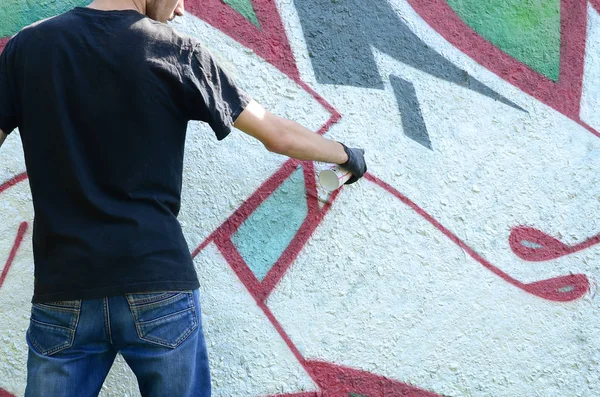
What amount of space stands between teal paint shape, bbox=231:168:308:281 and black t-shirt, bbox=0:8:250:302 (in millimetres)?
810

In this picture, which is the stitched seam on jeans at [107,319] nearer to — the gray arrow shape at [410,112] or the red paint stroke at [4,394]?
the red paint stroke at [4,394]

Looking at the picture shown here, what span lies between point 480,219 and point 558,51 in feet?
2.52

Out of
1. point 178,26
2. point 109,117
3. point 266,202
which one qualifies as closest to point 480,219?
point 266,202

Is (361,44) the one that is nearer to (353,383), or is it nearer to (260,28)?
(260,28)

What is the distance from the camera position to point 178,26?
2.44 meters

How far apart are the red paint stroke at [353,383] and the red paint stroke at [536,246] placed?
0.66 m

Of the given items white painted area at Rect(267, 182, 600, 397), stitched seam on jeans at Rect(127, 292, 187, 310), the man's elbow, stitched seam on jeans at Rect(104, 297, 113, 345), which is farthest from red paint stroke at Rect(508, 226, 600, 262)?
stitched seam on jeans at Rect(104, 297, 113, 345)

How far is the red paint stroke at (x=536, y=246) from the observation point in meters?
2.54

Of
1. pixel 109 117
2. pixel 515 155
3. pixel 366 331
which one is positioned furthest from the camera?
pixel 515 155

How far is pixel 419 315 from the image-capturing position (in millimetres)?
2459

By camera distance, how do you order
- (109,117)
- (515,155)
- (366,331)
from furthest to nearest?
(515,155)
(366,331)
(109,117)

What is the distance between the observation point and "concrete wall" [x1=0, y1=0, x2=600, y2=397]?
2.40 metres

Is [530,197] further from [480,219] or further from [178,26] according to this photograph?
[178,26]

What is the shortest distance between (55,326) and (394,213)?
4.36 ft
